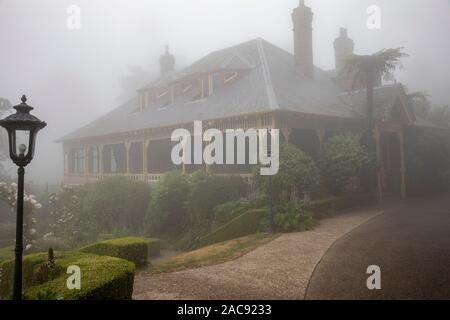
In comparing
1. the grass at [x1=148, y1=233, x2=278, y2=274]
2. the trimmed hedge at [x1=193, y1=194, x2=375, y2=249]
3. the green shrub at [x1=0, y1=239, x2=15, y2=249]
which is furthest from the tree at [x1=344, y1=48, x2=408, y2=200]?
the green shrub at [x1=0, y1=239, x2=15, y2=249]

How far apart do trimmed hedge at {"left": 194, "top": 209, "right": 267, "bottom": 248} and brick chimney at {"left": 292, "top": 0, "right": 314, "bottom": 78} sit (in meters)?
13.2

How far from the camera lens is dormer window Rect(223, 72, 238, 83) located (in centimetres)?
2273

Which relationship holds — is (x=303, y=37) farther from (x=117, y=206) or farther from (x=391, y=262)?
(x=391, y=262)

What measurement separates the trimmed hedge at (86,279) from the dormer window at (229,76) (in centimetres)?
1642

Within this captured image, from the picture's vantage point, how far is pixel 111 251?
9867 millimetres

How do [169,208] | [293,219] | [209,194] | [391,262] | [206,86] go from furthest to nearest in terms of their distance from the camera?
[206,86] → [169,208] → [209,194] → [293,219] → [391,262]

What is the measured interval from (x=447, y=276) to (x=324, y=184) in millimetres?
10244

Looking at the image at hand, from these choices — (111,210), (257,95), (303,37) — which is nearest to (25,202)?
(111,210)

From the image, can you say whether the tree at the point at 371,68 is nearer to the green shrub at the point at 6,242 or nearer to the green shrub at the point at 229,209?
A: the green shrub at the point at 229,209

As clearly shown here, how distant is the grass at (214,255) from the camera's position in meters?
9.24

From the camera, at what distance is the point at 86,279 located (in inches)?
238

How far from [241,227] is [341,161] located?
6.31 metres

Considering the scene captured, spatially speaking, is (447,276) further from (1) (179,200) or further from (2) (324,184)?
(1) (179,200)
